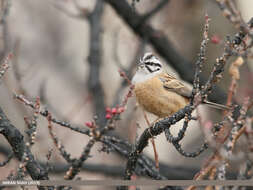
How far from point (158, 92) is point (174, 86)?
0.85ft

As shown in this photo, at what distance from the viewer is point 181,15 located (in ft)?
29.4

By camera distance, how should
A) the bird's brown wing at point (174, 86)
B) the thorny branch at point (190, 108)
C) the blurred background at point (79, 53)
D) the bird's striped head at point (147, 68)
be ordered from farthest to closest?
the blurred background at point (79, 53) → the bird's striped head at point (147, 68) → the bird's brown wing at point (174, 86) → the thorny branch at point (190, 108)

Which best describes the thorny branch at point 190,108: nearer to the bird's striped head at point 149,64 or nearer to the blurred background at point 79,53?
the bird's striped head at point 149,64

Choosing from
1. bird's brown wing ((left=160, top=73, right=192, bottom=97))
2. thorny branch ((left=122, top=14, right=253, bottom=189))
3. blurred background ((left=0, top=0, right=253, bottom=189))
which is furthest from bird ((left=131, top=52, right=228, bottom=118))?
blurred background ((left=0, top=0, right=253, bottom=189))

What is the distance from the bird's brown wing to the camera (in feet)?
17.4

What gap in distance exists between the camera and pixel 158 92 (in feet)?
17.2

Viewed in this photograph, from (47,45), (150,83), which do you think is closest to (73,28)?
(47,45)

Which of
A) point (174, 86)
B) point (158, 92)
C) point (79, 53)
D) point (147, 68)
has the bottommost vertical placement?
point (79, 53)

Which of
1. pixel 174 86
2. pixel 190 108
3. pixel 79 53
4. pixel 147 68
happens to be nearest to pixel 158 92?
pixel 174 86

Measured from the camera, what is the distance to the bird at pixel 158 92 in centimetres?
511

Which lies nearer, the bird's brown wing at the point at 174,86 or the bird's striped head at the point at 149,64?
the bird's brown wing at the point at 174,86

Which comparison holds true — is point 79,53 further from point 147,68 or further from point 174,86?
point 174,86

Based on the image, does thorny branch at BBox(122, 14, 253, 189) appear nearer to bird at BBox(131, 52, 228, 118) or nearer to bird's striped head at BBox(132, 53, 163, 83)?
bird at BBox(131, 52, 228, 118)

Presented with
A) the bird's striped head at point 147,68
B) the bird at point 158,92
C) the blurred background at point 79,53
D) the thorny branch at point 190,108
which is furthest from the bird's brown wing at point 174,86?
the blurred background at point 79,53
